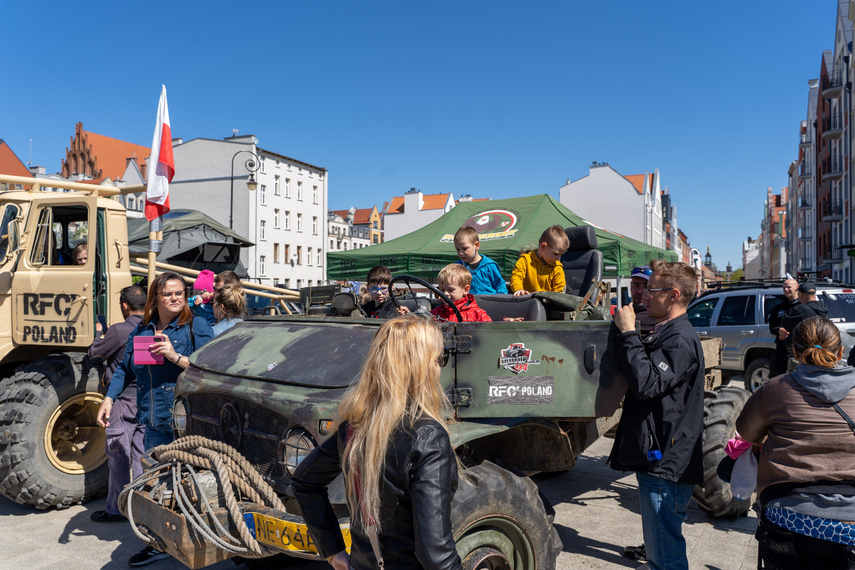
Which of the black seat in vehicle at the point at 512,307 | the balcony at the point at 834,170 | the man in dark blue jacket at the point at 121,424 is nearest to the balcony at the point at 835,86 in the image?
the balcony at the point at 834,170

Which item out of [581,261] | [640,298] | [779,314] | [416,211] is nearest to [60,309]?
[581,261]

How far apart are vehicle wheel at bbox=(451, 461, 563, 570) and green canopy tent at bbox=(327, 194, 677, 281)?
292 inches

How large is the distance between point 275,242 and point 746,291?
42.1 m

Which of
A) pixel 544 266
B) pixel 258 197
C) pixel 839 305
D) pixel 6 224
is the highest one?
pixel 258 197

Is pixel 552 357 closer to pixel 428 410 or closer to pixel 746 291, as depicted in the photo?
pixel 428 410

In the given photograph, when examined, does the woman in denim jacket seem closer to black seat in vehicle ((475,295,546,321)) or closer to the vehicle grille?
the vehicle grille

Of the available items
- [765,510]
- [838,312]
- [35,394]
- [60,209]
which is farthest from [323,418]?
[838,312]

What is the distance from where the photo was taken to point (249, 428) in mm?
3629

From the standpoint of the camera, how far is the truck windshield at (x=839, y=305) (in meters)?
9.73

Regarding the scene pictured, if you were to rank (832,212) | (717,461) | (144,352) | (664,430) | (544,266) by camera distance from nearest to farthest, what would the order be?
1. (664,430)
2. (144,352)
3. (717,461)
4. (544,266)
5. (832,212)

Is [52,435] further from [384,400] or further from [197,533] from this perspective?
[384,400]

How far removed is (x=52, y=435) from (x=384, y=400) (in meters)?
4.74

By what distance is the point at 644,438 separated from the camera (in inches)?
128

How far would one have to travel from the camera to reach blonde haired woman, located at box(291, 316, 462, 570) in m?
1.85
